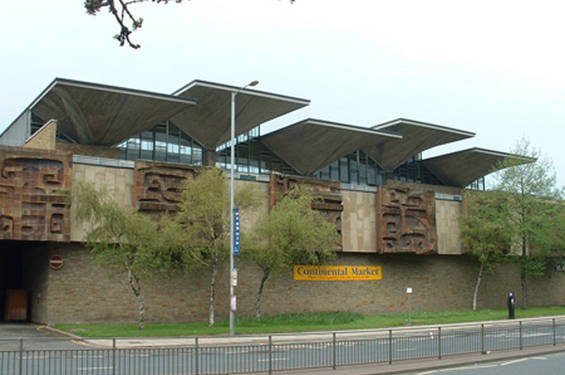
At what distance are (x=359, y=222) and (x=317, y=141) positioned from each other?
7896mm

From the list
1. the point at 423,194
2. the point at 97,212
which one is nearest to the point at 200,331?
the point at 97,212

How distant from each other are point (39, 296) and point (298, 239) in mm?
13044

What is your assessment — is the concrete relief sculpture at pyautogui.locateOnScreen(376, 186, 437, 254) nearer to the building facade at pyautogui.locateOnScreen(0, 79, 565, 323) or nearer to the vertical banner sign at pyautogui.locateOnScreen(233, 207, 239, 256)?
the building facade at pyautogui.locateOnScreen(0, 79, 565, 323)

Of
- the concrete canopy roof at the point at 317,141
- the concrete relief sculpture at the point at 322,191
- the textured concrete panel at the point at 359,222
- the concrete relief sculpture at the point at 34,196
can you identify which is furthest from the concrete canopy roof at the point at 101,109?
the textured concrete panel at the point at 359,222

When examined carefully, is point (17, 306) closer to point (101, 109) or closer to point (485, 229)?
point (101, 109)

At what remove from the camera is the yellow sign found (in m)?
41.5

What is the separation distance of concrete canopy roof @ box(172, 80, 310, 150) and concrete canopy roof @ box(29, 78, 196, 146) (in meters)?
2.19

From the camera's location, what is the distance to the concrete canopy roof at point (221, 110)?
42.8m

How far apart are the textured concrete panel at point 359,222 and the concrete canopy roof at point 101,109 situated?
1150cm

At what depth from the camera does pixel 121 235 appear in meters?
31.0

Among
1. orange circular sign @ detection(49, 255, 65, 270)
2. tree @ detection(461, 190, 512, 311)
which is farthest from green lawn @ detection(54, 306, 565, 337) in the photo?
tree @ detection(461, 190, 512, 311)

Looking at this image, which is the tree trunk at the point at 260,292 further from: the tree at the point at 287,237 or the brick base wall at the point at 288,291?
the brick base wall at the point at 288,291

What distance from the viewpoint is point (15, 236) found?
105 ft

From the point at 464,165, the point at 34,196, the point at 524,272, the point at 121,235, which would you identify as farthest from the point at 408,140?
the point at 34,196
